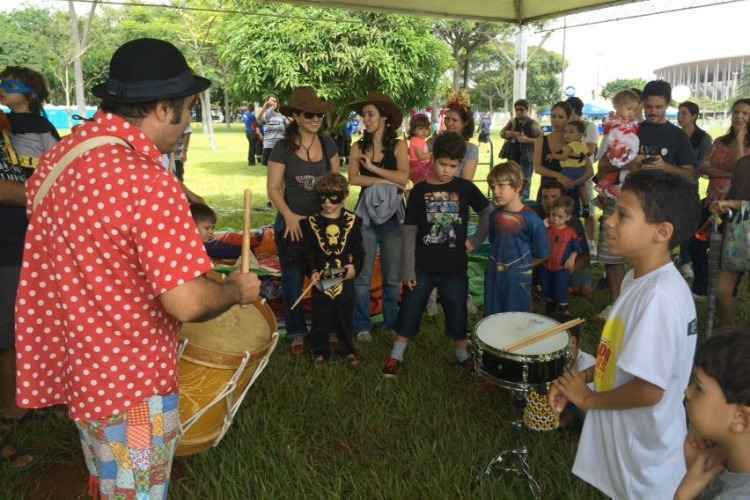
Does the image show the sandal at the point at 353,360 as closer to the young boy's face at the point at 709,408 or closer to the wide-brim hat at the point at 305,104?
the wide-brim hat at the point at 305,104

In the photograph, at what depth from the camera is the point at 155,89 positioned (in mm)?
1715

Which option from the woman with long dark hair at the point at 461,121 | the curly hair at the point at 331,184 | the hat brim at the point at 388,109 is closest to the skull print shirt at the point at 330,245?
the curly hair at the point at 331,184

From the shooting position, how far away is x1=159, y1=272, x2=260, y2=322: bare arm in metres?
1.64

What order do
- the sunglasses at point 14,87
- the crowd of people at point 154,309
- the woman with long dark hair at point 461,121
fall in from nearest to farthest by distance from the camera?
the crowd of people at point 154,309
the sunglasses at point 14,87
the woman with long dark hair at point 461,121

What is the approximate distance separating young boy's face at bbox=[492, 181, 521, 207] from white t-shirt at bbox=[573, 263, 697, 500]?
1.97 m

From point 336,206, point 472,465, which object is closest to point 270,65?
point 336,206

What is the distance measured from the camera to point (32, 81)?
344cm

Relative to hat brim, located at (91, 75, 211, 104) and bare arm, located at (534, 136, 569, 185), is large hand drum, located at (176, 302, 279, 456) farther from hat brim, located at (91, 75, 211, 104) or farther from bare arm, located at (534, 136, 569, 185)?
bare arm, located at (534, 136, 569, 185)

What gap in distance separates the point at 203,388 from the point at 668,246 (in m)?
1.91

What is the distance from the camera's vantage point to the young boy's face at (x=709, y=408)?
1306 millimetres

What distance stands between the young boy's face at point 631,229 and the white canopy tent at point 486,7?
5129mm

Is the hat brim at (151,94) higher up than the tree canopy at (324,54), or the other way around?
the tree canopy at (324,54)

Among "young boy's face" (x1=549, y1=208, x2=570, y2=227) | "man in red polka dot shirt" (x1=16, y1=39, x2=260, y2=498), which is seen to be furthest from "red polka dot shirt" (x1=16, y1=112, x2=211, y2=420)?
"young boy's face" (x1=549, y1=208, x2=570, y2=227)

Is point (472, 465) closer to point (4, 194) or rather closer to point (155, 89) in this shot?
point (155, 89)
